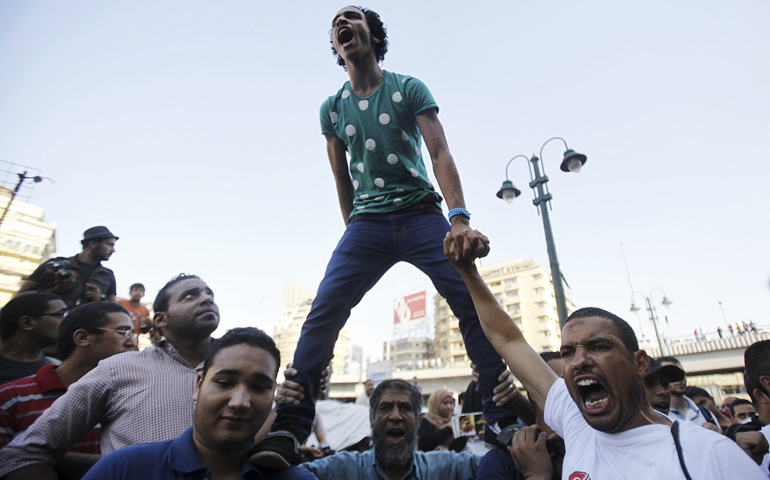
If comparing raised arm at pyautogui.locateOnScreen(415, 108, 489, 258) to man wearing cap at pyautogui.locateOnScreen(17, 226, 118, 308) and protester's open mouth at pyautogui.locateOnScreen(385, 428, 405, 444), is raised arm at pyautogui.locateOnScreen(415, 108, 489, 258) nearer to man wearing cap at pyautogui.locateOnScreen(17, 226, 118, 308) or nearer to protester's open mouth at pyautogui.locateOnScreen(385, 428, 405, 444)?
protester's open mouth at pyautogui.locateOnScreen(385, 428, 405, 444)

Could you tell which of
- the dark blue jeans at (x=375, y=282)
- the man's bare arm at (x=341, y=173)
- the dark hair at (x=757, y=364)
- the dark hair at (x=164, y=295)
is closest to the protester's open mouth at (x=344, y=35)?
the man's bare arm at (x=341, y=173)

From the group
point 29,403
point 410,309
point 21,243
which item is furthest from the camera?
point 410,309

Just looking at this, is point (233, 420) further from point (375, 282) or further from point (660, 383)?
point (660, 383)

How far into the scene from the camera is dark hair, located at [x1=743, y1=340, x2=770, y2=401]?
8.82ft

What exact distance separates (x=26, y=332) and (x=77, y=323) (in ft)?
2.47

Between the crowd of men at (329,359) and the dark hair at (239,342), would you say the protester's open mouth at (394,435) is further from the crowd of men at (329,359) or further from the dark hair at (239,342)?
the dark hair at (239,342)

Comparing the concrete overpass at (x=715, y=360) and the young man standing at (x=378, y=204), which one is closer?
the young man standing at (x=378, y=204)

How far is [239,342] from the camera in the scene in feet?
6.39

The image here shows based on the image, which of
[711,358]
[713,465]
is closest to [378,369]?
[711,358]

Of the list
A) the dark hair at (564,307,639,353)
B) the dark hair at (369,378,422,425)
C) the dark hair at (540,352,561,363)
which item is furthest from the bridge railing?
the dark hair at (564,307,639,353)

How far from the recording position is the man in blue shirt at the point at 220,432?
1.57m

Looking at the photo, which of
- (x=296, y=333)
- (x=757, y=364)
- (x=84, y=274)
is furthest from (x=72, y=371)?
(x=296, y=333)

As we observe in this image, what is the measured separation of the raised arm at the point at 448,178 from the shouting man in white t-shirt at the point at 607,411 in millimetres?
79

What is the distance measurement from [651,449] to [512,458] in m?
0.80
